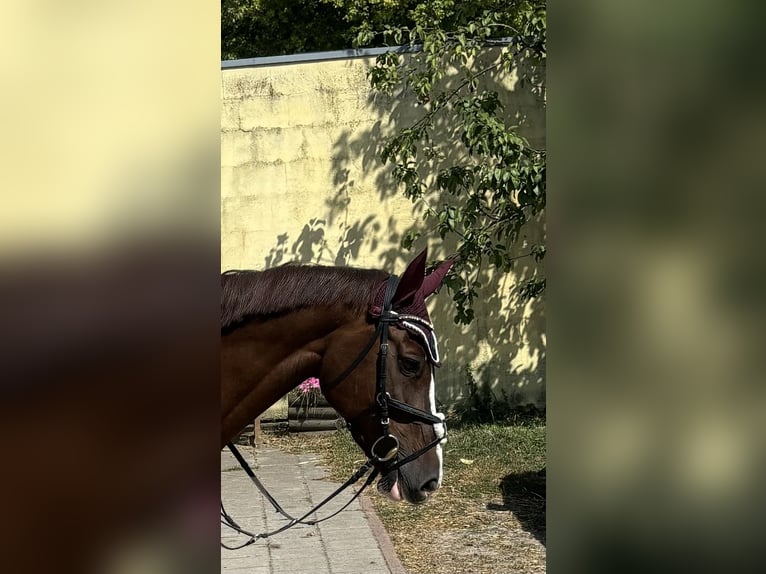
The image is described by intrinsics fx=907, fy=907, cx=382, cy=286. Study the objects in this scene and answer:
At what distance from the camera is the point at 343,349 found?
366 cm

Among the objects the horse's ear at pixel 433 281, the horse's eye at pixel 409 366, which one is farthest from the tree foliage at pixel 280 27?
the horse's eye at pixel 409 366

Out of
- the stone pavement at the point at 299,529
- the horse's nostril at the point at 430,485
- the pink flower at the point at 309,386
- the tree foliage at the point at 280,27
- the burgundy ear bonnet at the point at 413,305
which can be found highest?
the tree foliage at the point at 280,27

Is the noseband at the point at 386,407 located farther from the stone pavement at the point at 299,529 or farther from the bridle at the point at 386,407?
the stone pavement at the point at 299,529

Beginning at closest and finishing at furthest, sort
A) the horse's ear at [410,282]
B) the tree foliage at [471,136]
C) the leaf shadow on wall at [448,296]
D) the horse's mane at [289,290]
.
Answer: the horse's mane at [289,290]
the horse's ear at [410,282]
the tree foliage at [471,136]
the leaf shadow on wall at [448,296]

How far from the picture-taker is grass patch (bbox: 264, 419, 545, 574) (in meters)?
6.18

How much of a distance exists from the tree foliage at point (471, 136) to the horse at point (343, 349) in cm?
366

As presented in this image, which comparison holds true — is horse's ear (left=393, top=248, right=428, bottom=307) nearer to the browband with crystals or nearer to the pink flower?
the browband with crystals

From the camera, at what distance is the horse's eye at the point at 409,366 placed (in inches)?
146
